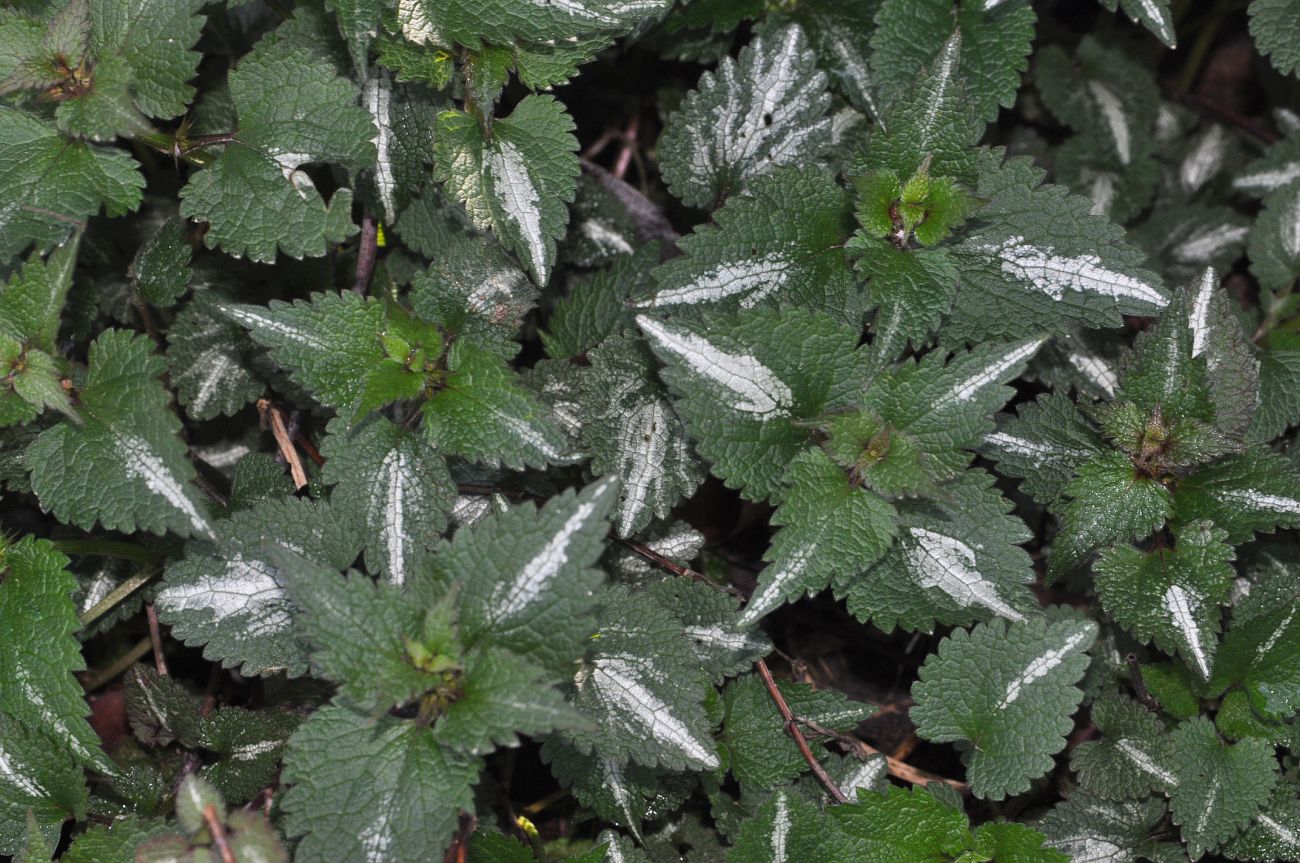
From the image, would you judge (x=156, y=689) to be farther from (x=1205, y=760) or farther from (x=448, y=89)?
(x=1205, y=760)

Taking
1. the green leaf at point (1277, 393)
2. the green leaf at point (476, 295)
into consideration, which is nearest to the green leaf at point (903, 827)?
the green leaf at point (1277, 393)

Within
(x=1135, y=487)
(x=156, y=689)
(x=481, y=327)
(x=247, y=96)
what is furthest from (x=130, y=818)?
(x=1135, y=487)

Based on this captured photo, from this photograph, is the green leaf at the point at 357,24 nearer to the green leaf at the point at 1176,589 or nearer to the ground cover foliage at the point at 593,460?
the ground cover foliage at the point at 593,460

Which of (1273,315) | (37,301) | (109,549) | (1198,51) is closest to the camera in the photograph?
(37,301)

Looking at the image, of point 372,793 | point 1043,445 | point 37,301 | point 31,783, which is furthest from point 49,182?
point 1043,445

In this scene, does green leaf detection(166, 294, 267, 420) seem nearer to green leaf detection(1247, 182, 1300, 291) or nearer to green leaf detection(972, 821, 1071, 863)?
green leaf detection(972, 821, 1071, 863)

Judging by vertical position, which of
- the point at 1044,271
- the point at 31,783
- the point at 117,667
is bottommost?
the point at 117,667

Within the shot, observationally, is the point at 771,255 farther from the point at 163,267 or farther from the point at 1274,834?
the point at 1274,834
